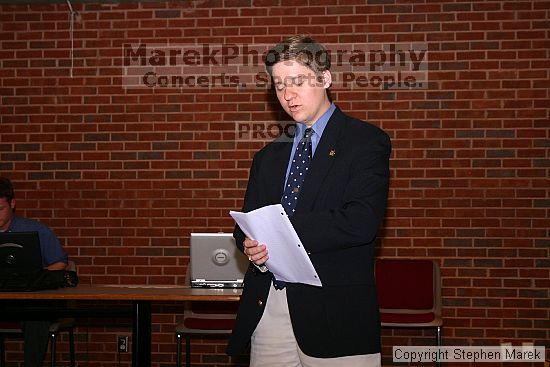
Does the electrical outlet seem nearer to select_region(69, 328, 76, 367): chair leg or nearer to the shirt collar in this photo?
select_region(69, 328, 76, 367): chair leg

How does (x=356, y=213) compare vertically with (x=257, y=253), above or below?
above

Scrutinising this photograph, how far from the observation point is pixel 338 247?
1.90 meters

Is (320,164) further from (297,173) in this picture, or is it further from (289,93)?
(289,93)

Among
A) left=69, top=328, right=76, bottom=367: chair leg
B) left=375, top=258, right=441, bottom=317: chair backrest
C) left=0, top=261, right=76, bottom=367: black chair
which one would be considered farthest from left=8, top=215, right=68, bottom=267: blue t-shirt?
left=375, top=258, right=441, bottom=317: chair backrest

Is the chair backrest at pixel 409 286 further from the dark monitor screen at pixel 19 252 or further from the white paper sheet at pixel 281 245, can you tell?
the white paper sheet at pixel 281 245

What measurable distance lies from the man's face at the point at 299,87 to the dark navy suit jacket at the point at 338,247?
8 centimetres

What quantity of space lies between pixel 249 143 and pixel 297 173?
312 cm

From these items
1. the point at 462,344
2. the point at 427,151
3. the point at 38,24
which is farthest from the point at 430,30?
the point at 38,24

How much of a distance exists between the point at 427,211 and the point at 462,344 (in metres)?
0.97

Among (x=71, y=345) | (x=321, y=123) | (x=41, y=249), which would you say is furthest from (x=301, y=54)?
(x=71, y=345)

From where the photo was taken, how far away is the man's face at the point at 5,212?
458cm

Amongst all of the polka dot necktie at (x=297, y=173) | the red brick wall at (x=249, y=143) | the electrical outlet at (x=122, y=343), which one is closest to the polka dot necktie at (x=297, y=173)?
the polka dot necktie at (x=297, y=173)

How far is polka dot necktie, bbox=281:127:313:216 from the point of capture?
2031 mm

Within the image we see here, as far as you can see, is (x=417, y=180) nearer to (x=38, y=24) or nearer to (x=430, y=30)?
(x=430, y=30)
